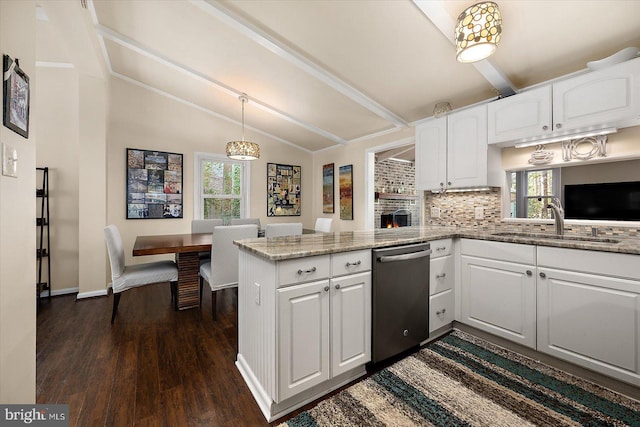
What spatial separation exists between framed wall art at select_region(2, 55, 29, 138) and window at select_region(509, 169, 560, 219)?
3600 mm

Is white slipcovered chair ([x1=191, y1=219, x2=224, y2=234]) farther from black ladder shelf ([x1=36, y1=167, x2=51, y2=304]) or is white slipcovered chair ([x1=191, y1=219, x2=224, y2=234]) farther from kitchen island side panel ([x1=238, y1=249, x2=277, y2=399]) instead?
kitchen island side panel ([x1=238, y1=249, x2=277, y2=399])

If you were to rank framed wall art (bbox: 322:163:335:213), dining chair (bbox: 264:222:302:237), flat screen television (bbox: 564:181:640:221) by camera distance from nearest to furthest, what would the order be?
flat screen television (bbox: 564:181:640:221), dining chair (bbox: 264:222:302:237), framed wall art (bbox: 322:163:335:213)

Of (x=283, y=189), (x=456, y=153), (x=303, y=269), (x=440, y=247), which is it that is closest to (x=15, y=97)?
(x=303, y=269)

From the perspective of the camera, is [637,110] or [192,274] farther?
[192,274]

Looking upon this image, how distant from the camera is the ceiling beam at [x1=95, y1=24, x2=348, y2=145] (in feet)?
9.55

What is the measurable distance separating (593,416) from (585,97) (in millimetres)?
2074

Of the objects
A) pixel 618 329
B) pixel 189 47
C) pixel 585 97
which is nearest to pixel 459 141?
pixel 585 97

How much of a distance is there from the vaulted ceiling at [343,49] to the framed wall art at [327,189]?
141cm

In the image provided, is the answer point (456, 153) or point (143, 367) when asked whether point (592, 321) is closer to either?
point (456, 153)

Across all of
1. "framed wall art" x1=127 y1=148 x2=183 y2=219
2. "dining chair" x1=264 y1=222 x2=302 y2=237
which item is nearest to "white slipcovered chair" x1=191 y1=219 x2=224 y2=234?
"framed wall art" x1=127 y1=148 x2=183 y2=219

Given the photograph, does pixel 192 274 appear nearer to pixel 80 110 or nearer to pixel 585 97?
pixel 80 110

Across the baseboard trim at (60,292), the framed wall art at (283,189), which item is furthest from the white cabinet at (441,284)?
the baseboard trim at (60,292)

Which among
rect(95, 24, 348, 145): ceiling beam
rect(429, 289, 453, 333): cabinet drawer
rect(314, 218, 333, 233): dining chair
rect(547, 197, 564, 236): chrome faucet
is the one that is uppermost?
rect(95, 24, 348, 145): ceiling beam

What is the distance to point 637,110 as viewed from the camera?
1742mm
